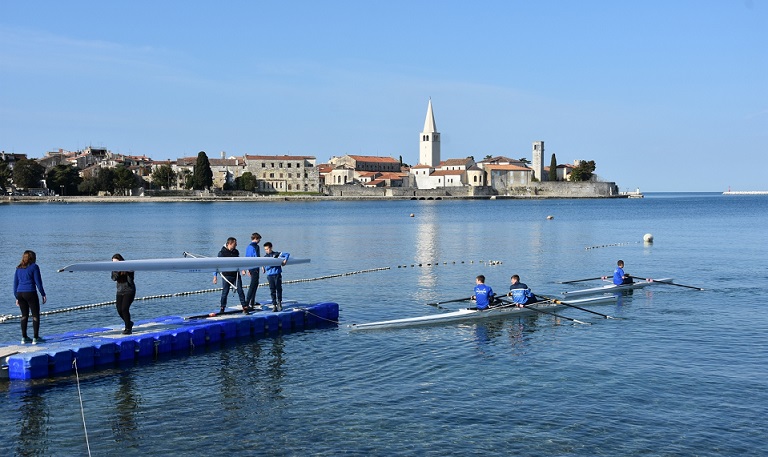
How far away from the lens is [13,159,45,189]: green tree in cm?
18762

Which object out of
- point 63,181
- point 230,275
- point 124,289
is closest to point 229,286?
point 230,275

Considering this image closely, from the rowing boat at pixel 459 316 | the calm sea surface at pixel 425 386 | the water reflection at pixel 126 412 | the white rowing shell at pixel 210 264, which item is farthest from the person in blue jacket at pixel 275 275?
the water reflection at pixel 126 412

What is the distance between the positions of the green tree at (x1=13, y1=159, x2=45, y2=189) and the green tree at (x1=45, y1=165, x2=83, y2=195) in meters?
3.67

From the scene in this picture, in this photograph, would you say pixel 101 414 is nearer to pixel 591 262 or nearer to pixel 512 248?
pixel 591 262

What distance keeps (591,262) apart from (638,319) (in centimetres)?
2189

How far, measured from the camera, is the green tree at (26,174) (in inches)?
7387

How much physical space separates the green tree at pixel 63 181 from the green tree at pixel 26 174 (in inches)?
145

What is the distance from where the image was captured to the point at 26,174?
7382 inches

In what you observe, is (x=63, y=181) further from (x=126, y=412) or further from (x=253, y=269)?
(x=126, y=412)

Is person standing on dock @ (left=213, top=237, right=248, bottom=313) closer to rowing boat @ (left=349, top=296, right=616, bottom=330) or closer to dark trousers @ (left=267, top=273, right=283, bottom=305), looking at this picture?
dark trousers @ (left=267, top=273, right=283, bottom=305)

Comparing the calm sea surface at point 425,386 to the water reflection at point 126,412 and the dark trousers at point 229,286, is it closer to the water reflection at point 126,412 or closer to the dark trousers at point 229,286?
the water reflection at point 126,412

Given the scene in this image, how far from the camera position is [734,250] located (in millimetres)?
55594

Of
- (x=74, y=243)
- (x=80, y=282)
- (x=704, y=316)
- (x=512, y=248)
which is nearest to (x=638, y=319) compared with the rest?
(x=704, y=316)

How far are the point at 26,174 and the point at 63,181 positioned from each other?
10020 mm
